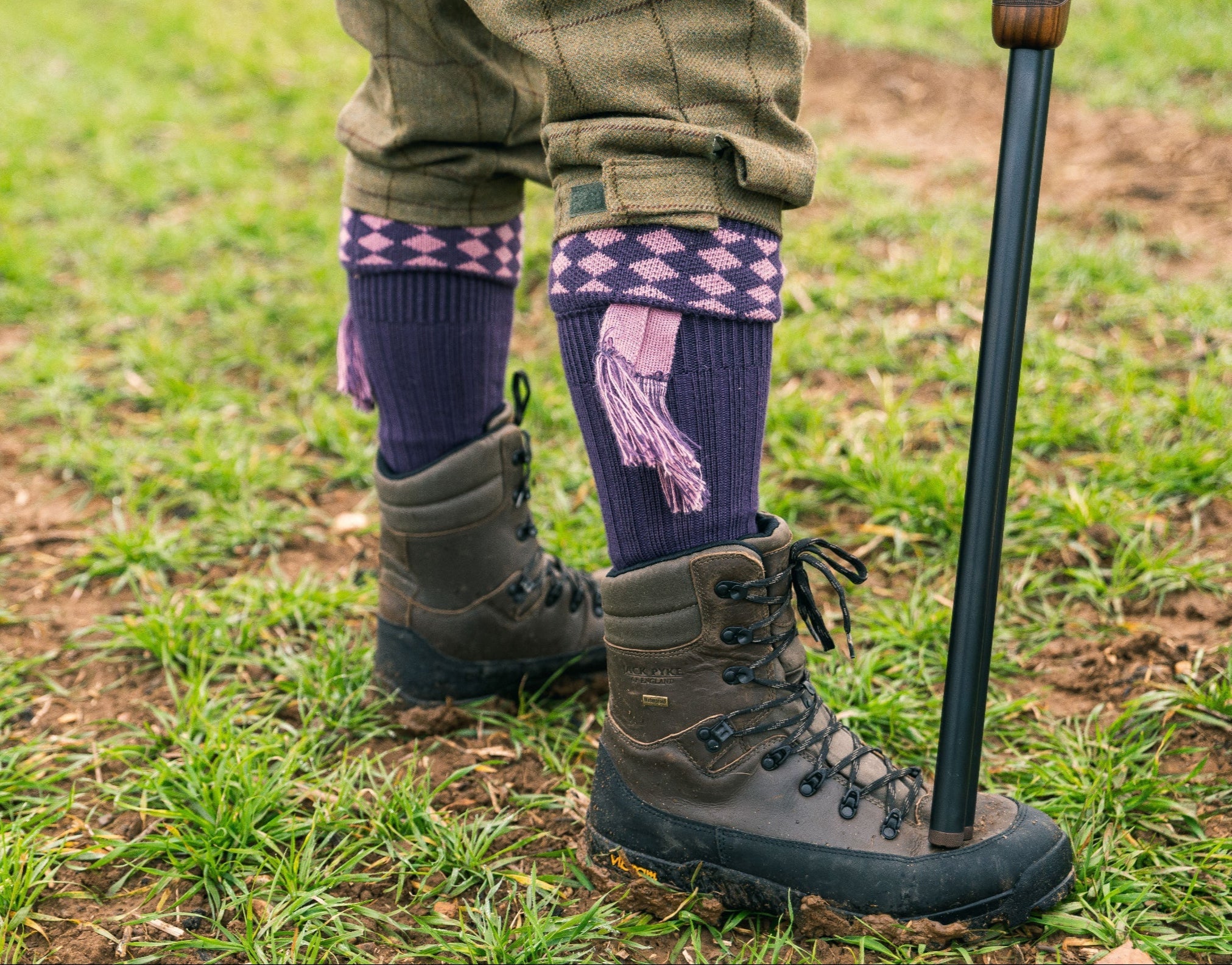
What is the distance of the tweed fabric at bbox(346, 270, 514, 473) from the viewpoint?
1530mm

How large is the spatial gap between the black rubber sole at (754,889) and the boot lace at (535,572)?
0.41 m

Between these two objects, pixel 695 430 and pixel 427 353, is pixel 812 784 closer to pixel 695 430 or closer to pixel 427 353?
pixel 695 430

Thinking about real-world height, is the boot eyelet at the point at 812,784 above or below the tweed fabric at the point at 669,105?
below

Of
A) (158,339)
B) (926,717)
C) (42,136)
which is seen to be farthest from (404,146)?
(42,136)

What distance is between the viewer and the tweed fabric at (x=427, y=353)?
1530 millimetres

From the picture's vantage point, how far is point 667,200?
1.10m

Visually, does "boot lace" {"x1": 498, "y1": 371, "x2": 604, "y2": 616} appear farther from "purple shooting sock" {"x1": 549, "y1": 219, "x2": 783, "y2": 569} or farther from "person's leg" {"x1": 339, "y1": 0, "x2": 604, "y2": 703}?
"purple shooting sock" {"x1": 549, "y1": 219, "x2": 783, "y2": 569}

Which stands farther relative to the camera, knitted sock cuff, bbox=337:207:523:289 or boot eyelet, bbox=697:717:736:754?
knitted sock cuff, bbox=337:207:523:289

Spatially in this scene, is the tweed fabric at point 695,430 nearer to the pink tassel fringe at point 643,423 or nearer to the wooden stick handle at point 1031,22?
the pink tassel fringe at point 643,423

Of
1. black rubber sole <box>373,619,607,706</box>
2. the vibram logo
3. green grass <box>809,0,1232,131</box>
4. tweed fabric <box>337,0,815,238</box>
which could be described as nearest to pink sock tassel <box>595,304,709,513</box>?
tweed fabric <box>337,0,815,238</box>

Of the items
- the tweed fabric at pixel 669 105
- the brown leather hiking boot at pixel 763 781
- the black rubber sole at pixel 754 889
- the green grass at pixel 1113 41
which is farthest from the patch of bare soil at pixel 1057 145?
the black rubber sole at pixel 754 889

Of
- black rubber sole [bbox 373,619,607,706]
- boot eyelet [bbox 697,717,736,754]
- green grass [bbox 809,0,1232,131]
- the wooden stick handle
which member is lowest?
black rubber sole [bbox 373,619,607,706]

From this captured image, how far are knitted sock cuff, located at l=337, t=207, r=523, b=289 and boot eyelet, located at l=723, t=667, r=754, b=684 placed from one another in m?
0.70

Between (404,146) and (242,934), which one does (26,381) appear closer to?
(404,146)
